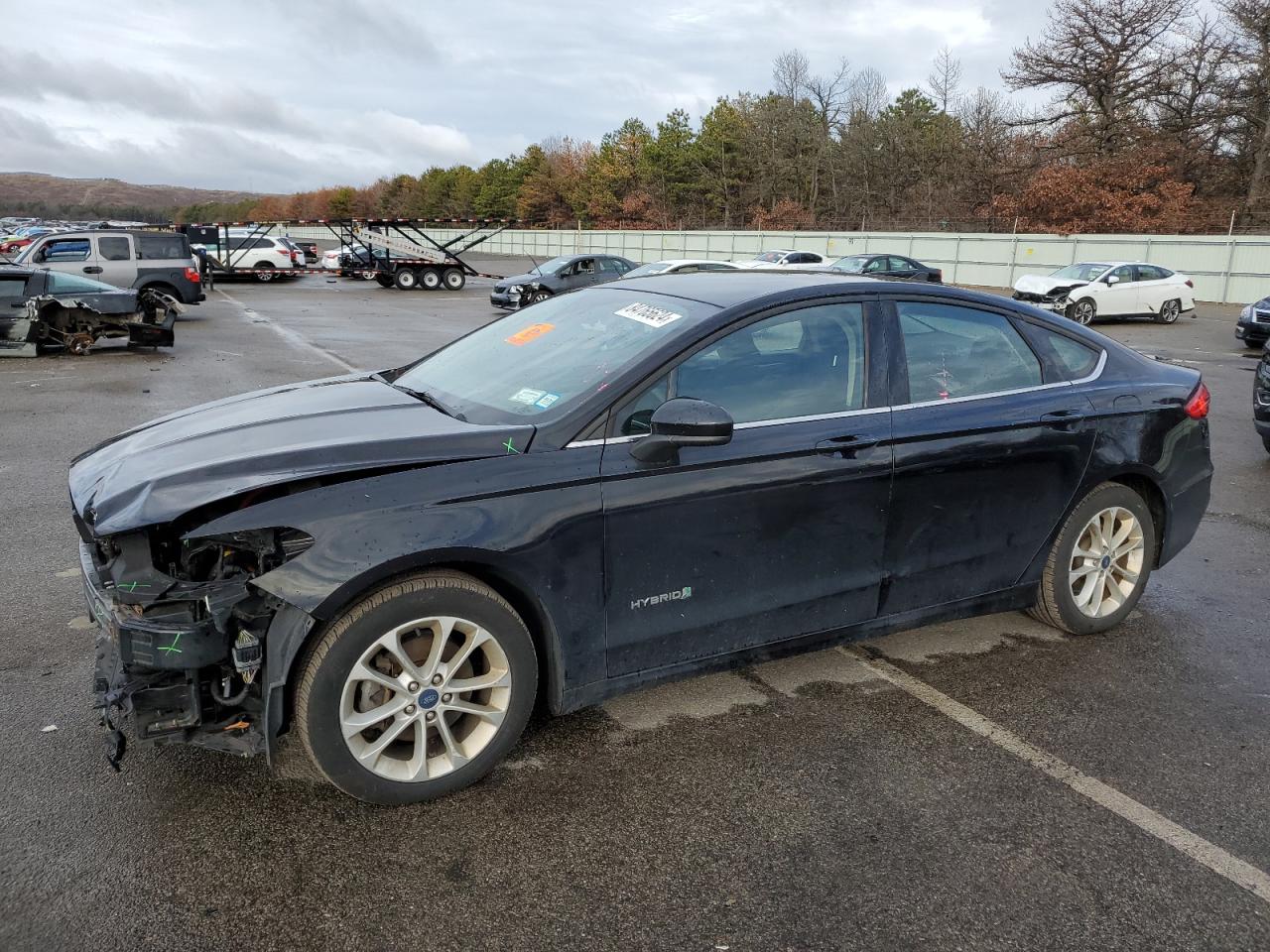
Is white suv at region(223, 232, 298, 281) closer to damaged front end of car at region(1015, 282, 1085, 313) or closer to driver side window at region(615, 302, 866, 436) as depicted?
damaged front end of car at region(1015, 282, 1085, 313)

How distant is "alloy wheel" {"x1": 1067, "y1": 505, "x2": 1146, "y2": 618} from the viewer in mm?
4258

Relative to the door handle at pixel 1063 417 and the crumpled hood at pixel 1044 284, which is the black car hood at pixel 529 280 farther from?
the door handle at pixel 1063 417

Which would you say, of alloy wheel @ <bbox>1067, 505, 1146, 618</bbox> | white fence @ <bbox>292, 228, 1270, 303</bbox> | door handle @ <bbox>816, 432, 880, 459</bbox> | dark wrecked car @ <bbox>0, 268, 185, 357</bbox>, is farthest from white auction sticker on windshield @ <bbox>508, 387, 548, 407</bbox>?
white fence @ <bbox>292, 228, 1270, 303</bbox>

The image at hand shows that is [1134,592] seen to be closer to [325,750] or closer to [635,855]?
[635,855]

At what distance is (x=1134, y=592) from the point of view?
4.42 m

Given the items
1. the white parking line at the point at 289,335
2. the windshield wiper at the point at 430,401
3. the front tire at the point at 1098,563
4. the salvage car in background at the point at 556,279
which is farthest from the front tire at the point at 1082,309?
the windshield wiper at the point at 430,401

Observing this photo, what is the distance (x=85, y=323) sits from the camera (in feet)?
45.4

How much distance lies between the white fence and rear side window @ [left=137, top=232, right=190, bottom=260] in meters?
17.8

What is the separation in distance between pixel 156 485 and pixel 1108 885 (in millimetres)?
2989

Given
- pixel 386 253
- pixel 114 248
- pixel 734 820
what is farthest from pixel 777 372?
pixel 386 253

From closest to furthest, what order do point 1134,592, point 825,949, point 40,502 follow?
point 825,949
point 1134,592
point 40,502

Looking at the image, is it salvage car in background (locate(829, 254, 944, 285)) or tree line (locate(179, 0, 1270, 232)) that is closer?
salvage car in background (locate(829, 254, 944, 285))

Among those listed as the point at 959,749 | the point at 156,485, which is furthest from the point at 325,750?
the point at 959,749

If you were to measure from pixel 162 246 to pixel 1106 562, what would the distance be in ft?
70.6
